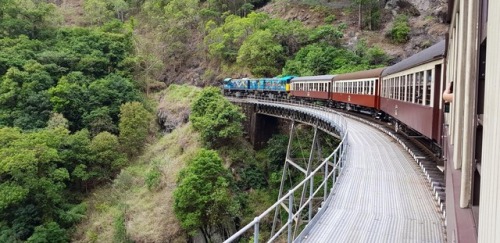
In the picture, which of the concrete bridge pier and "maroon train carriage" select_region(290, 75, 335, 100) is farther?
the concrete bridge pier

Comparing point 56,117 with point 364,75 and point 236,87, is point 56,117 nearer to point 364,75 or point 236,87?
point 236,87

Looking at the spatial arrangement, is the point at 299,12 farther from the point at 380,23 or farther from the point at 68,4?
the point at 68,4

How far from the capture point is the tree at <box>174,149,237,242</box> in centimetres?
1550

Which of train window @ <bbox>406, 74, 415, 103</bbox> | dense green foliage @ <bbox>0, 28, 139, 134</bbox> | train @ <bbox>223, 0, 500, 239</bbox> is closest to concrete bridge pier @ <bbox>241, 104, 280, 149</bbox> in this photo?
dense green foliage @ <bbox>0, 28, 139, 134</bbox>

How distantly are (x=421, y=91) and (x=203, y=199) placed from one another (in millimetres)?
9499

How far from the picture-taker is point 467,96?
238 cm

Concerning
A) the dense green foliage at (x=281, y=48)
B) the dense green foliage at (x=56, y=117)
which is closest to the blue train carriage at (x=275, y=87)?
the dense green foliage at (x=281, y=48)

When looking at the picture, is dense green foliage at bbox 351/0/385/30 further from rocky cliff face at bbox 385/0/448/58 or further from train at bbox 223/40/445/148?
train at bbox 223/40/445/148

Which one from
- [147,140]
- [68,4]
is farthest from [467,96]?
[68,4]

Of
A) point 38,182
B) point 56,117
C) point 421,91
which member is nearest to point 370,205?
point 421,91

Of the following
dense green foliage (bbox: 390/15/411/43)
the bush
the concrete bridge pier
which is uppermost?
dense green foliage (bbox: 390/15/411/43)

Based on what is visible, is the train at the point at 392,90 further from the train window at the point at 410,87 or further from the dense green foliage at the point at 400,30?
the dense green foliage at the point at 400,30

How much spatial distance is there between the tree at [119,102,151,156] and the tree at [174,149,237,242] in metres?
9.10

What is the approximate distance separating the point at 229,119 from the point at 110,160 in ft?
25.2
